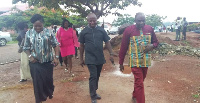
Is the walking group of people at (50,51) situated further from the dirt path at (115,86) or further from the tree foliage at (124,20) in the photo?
the tree foliage at (124,20)

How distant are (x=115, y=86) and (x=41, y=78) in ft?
6.89

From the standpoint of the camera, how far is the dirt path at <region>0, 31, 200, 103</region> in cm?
432

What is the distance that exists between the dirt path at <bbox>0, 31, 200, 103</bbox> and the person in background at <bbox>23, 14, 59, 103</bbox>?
66 cm

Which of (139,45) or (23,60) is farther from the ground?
(139,45)

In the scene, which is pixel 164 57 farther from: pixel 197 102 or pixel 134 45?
pixel 134 45

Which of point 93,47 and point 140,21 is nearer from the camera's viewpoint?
point 140,21

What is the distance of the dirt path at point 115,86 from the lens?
4.32 meters

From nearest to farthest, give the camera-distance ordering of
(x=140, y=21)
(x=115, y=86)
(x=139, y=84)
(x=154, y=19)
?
(x=139, y=84) < (x=140, y=21) < (x=115, y=86) < (x=154, y=19)

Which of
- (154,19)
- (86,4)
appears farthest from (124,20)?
(86,4)

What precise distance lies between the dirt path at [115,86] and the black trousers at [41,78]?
48 centimetres

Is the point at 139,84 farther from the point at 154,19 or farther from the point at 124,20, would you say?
the point at 124,20

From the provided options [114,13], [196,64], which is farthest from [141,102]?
[114,13]

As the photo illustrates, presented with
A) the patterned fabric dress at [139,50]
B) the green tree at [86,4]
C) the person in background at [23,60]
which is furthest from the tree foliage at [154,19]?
the patterned fabric dress at [139,50]

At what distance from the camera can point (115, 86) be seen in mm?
5133
